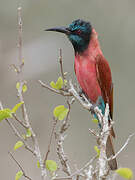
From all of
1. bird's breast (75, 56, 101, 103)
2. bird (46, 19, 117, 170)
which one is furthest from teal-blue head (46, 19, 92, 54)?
bird's breast (75, 56, 101, 103)

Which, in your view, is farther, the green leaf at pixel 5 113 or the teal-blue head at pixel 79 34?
the teal-blue head at pixel 79 34

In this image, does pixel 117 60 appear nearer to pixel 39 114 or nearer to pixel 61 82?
pixel 39 114

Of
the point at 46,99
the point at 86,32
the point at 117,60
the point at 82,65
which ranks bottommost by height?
the point at 46,99

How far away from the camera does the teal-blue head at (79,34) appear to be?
135 inches

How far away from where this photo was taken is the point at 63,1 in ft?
25.2

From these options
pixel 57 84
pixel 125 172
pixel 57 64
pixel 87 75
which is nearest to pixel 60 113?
pixel 57 84

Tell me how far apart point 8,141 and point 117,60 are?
2.40m

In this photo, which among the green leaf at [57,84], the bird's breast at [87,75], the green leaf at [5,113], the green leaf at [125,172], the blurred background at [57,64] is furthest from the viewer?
the blurred background at [57,64]

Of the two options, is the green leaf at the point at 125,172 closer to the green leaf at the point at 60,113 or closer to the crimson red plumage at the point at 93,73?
the green leaf at the point at 60,113

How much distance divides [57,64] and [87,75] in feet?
11.8

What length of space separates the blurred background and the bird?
2697 mm

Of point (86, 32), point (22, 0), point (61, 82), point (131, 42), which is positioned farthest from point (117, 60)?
point (61, 82)

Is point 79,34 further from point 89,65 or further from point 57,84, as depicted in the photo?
point 57,84

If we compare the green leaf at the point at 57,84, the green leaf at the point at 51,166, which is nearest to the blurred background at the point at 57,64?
the green leaf at the point at 57,84
